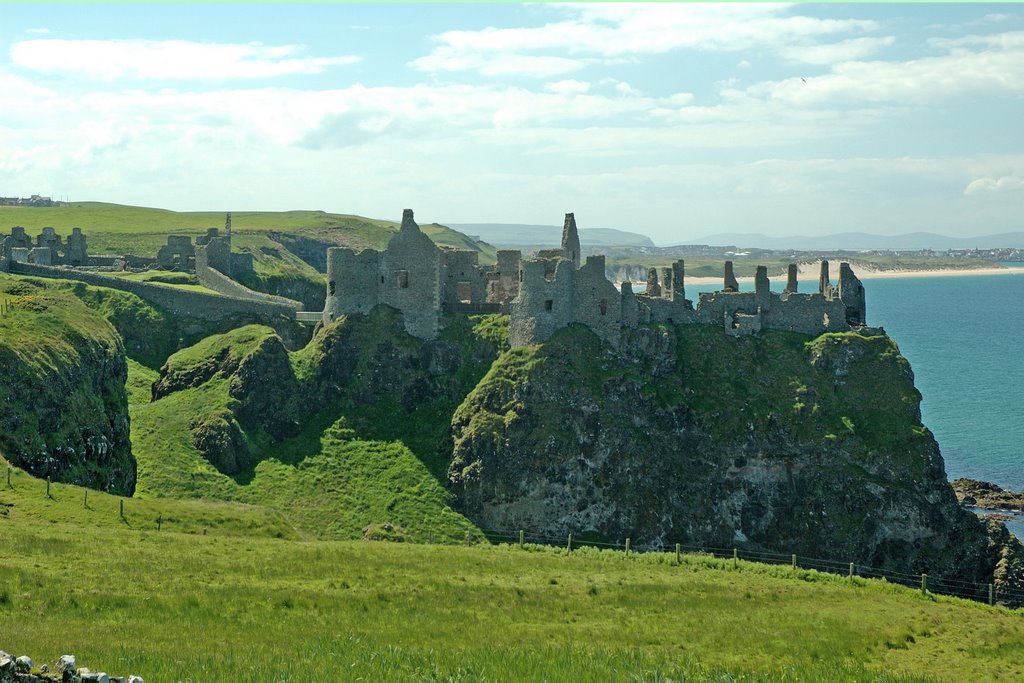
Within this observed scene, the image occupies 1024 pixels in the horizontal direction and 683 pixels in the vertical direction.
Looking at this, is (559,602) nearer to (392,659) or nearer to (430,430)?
(392,659)

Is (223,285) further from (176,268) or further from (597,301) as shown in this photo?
(597,301)

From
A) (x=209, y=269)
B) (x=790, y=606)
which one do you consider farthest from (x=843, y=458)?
(x=209, y=269)

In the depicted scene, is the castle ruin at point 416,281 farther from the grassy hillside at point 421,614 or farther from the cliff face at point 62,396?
the grassy hillside at point 421,614

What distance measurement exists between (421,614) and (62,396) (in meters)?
28.1

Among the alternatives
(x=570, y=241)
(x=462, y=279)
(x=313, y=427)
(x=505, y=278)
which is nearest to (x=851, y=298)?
(x=570, y=241)

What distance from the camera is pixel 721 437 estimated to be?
77875 millimetres

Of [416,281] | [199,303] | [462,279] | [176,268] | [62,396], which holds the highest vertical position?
[462,279]

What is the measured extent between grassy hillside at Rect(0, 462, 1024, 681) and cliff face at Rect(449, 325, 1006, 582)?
2130 cm

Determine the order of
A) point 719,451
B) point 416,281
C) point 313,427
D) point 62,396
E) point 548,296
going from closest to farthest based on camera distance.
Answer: point 62,396, point 719,451, point 548,296, point 313,427, point 416,281

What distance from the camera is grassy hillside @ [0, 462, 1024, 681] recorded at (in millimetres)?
31906

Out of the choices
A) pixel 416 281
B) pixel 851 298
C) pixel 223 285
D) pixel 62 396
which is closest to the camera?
pixel 62 396

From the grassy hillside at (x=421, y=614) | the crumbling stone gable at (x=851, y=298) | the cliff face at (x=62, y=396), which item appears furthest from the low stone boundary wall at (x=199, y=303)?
the grassy hillside at (x=421, y=614)

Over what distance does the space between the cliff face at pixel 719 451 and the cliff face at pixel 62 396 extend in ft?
70.6

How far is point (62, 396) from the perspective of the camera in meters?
58.9
